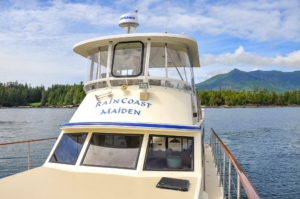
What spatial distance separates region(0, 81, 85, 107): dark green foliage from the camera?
133m

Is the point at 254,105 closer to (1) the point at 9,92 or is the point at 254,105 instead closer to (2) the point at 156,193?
(1) the point at 9,92

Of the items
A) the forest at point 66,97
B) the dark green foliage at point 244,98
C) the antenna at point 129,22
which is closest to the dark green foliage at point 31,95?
the forest at point 66,97

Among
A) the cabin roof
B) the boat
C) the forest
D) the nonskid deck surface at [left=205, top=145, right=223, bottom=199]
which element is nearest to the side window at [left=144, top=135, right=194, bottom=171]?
the boat

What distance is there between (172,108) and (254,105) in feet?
465

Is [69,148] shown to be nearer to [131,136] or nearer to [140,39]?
[131,136]

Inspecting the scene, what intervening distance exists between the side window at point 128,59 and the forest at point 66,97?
385 ft

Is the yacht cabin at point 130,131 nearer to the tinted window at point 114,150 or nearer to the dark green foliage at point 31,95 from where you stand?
the tinted window at point 114,150

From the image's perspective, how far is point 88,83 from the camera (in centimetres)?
645

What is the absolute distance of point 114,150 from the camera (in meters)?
5.09

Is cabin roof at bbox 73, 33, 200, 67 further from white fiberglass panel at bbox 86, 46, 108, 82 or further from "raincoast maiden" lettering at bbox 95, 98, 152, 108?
"raincoast maiden" lettering at bbox 95, 98, 152, 108

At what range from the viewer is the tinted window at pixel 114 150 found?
195 inches

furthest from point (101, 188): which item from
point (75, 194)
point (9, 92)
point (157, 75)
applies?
point (9, 92)

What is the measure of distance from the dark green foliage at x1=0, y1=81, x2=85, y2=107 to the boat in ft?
394

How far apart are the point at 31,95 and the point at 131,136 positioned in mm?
161879
